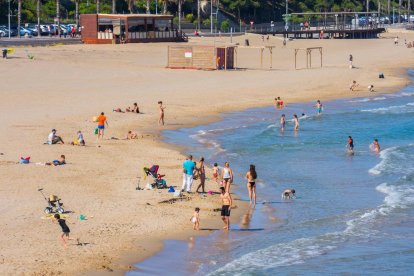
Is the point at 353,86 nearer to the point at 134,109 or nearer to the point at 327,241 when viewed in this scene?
the point at 134,109

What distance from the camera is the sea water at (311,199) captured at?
20.1 meters

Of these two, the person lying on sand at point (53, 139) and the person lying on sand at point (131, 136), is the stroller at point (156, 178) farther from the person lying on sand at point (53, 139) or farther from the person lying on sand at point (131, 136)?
the person lying on sand at point (131, 136)

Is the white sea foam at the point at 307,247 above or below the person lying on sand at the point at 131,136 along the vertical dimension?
below

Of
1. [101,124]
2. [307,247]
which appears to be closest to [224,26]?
[101,124]

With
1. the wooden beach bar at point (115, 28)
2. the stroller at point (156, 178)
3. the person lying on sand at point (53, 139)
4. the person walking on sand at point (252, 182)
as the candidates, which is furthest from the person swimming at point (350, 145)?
the wooden beach bar at point (115, 28)

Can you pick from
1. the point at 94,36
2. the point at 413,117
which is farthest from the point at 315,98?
the point at 94,36

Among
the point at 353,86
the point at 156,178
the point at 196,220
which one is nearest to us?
the point at 196,220

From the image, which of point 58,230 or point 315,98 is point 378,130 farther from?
point 58,230

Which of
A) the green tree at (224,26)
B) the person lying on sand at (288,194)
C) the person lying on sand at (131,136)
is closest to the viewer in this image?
the person lying on sand at (288,194)

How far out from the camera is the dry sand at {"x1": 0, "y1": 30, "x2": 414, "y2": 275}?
20.2 metres

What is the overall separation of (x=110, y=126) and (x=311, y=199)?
1389 cm

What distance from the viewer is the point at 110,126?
126ft

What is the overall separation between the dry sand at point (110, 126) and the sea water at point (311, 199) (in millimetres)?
990

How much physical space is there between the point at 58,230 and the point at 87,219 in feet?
4.69
